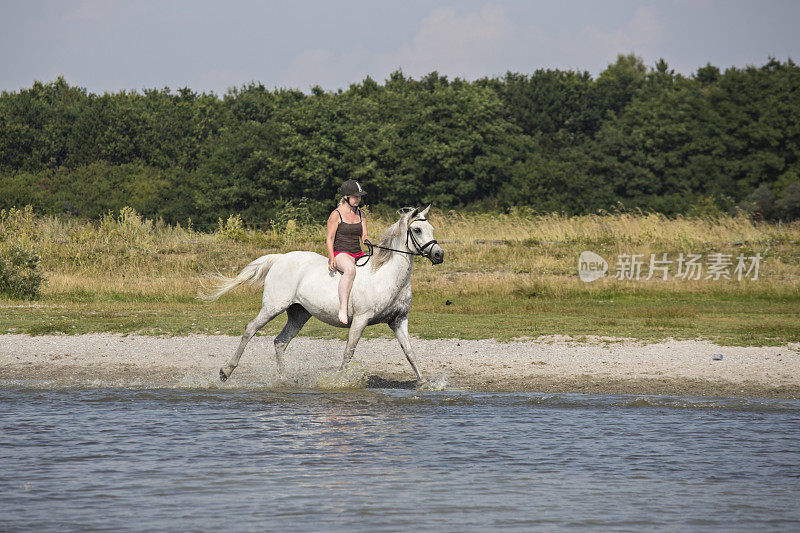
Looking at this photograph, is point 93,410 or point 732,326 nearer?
point 93,410

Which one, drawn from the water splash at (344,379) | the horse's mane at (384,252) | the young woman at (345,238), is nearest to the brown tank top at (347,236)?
the young woman at (345,238)

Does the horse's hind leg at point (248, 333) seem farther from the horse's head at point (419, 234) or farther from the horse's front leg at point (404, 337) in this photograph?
the horse's head at point (419, 234)

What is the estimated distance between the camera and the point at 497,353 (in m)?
16.3

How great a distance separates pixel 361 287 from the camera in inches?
512

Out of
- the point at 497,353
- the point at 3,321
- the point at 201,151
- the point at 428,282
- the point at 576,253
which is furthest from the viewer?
the point at 201,151

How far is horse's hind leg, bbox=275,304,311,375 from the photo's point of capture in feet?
46.5

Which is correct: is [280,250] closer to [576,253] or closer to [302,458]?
[576,253]

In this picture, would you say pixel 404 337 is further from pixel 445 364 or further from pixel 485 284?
pixel 485 284

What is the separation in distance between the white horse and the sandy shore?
39.6 inches

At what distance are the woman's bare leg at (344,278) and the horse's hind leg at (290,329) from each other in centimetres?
131

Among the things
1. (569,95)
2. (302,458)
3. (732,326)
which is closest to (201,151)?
(569,95)

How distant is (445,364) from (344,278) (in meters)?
3.32

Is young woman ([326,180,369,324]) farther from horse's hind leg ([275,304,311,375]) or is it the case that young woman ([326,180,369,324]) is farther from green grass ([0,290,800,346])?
green grass ([0,290,800,346])

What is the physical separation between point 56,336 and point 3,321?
2447 millimetres
